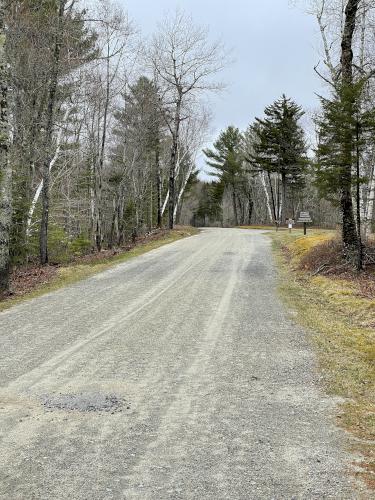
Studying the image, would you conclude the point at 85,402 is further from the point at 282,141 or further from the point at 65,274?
the point at 282,141

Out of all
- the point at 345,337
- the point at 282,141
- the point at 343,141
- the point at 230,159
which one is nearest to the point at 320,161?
the point at 343,141

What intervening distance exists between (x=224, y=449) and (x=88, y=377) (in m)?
2.33

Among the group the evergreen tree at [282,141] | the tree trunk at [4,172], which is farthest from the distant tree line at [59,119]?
the evergreen tree at [282,141]

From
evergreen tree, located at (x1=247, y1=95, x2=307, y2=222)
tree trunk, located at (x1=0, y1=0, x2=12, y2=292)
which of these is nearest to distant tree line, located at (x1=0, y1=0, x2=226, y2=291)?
tree trunk, located at (x1=0, y1=0, x2=12, y2=292)

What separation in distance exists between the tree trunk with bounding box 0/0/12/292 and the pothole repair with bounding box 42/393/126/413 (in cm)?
710

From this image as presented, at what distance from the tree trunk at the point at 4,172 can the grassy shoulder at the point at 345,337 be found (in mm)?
6758

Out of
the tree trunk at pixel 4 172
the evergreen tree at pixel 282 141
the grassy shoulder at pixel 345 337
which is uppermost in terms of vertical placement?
the evergreen tree at pixel 282 141

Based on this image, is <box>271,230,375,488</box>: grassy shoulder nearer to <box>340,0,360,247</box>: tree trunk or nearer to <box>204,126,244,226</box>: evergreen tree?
<box>340,0,360,247</box>: tree trunk

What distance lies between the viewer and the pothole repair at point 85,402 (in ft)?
15.8

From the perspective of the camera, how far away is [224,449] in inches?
156

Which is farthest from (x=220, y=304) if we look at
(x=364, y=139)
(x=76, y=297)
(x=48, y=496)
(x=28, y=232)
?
(x=28, y=232)

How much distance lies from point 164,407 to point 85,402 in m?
0.82

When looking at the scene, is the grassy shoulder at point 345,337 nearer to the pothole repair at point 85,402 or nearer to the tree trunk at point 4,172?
the pothole repair at point 85,402

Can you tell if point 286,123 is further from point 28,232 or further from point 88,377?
point 88,377
